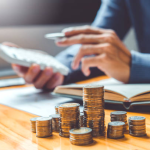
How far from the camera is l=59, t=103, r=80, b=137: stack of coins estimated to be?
459mm

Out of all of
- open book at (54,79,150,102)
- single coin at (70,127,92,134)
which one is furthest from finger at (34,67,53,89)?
single coin at (70,127,92,134)

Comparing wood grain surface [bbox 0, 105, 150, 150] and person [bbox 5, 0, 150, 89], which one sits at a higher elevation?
person [bbox 5, 0, 150, 89]

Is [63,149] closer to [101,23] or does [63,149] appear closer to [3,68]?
[101,23]

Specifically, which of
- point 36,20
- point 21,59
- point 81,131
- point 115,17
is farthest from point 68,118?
point 36,20

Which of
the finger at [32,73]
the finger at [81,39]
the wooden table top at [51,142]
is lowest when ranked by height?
the wooden table top at [51,142]

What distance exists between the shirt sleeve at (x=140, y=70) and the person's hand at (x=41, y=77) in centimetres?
33

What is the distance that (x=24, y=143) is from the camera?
44cm

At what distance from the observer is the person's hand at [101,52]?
3.27 ft

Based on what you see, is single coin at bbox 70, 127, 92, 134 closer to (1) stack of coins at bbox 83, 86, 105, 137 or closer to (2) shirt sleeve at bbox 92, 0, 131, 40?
(1) stack of coins at bbox 83, 86, 105, 137

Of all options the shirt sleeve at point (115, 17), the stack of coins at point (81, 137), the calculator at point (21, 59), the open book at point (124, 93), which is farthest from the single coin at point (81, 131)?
the shirt sleeve at point (115, 17)

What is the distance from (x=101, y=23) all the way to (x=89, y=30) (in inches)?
23.7


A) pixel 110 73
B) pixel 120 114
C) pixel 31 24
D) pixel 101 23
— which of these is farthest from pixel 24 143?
pixel 31 24

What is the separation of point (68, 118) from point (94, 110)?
0.17ft

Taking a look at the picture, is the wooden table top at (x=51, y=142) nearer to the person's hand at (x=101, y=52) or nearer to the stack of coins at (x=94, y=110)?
the stack of coins at (x=94, y=110)
